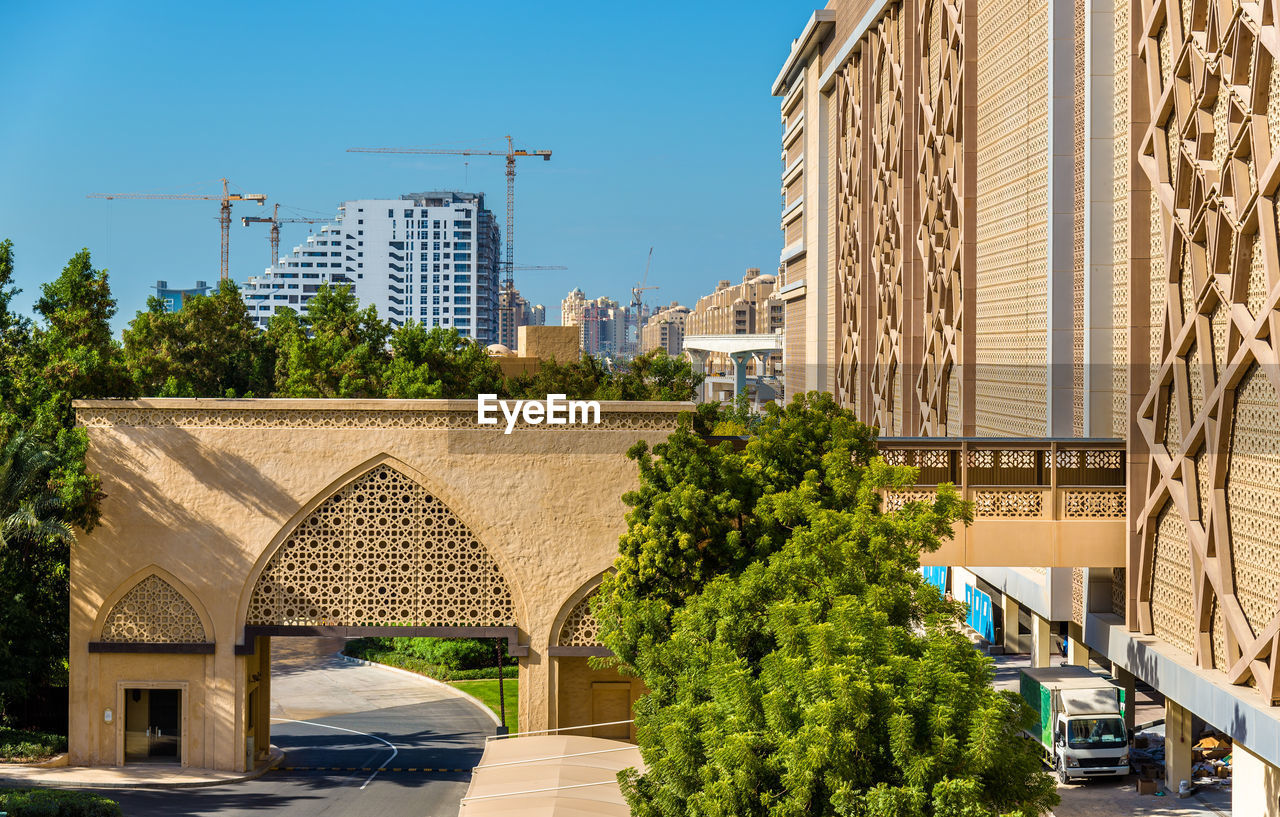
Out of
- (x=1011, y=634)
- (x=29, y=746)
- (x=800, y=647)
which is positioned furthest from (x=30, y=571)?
(x=1011, y=634)

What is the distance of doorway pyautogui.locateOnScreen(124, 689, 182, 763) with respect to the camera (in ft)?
79.2

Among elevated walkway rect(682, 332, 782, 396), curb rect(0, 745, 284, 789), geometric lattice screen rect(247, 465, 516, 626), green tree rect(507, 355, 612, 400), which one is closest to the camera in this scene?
curb rect(0, 745, 284, 789)

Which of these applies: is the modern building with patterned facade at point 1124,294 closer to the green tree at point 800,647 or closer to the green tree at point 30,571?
the green tree at point 800,647

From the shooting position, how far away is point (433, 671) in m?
39.9

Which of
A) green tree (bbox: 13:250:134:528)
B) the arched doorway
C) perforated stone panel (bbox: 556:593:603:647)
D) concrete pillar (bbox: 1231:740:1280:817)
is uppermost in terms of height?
green tree (bbox: 13:250:134:528)

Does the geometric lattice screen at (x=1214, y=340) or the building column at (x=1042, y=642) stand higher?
the geometric lattice screen at (x=1214, y=340)

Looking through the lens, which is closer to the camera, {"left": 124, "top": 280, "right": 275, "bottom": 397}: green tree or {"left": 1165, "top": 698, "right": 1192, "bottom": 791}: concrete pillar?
{"left": 1165, "top": 698, "right": 1192, "bottom": 791}: concrete pillar

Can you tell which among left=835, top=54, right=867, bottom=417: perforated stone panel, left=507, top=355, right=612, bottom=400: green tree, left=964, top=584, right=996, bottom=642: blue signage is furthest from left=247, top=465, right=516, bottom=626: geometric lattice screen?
left=835, top=54, right=867, bottom=417: perforated stone panel

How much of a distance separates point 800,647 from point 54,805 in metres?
12.3

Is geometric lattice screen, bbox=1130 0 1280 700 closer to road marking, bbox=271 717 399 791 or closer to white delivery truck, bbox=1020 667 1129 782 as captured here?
white delivery truck, bbox=1020 667 1129 782

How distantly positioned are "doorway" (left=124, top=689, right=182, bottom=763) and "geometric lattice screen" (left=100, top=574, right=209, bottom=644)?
1.11m

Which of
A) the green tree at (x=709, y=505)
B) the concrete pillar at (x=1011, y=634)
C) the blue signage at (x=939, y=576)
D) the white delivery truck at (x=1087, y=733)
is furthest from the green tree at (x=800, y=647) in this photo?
the blue signage at (x=939, y=576)

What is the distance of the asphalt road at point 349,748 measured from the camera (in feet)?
74.7

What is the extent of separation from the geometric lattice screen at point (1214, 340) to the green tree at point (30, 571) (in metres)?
19.7
